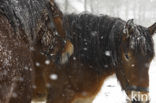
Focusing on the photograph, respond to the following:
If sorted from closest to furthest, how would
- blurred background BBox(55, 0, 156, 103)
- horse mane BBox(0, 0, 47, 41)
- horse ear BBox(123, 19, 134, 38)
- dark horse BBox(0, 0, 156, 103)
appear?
1. horse mane BBox(0, 0, 47, 41)
2. dark horse BBox(0, 0, 156, 103)
3. horse ear BBox(123, 19, 134, 38)
4. blurred background BBox(55, 0, 156, 103)

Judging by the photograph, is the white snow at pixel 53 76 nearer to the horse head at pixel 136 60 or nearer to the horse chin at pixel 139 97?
the horse head at pixel 136 60

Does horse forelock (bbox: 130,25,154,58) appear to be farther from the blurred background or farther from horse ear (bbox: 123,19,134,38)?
the blurred background

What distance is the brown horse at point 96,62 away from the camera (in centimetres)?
323

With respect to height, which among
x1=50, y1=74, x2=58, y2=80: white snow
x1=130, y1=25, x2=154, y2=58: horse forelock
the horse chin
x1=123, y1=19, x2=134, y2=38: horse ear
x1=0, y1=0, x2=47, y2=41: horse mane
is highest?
x1=0, y1=0, x2=47, y2=41: horse mane

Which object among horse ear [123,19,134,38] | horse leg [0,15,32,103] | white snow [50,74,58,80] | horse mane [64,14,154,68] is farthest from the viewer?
horse mane [64,14,154,68]

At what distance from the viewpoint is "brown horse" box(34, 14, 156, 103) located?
127 inches

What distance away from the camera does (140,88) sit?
318 cm

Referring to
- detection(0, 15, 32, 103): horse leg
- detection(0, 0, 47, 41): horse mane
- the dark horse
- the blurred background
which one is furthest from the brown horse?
the blurred background

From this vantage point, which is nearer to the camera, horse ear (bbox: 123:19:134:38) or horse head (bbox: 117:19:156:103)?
horse head (bbox: 117:19:156:103)

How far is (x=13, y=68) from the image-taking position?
4.71ft

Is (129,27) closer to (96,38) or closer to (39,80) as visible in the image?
(96,38)

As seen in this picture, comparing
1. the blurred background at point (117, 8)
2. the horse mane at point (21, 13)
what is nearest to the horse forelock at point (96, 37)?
the horse mane at point (21, 13)

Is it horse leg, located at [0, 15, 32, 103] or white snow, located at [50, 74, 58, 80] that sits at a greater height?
horse leg, located at [0, 15, 32, 103]

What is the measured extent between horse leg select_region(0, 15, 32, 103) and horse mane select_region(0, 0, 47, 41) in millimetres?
74
